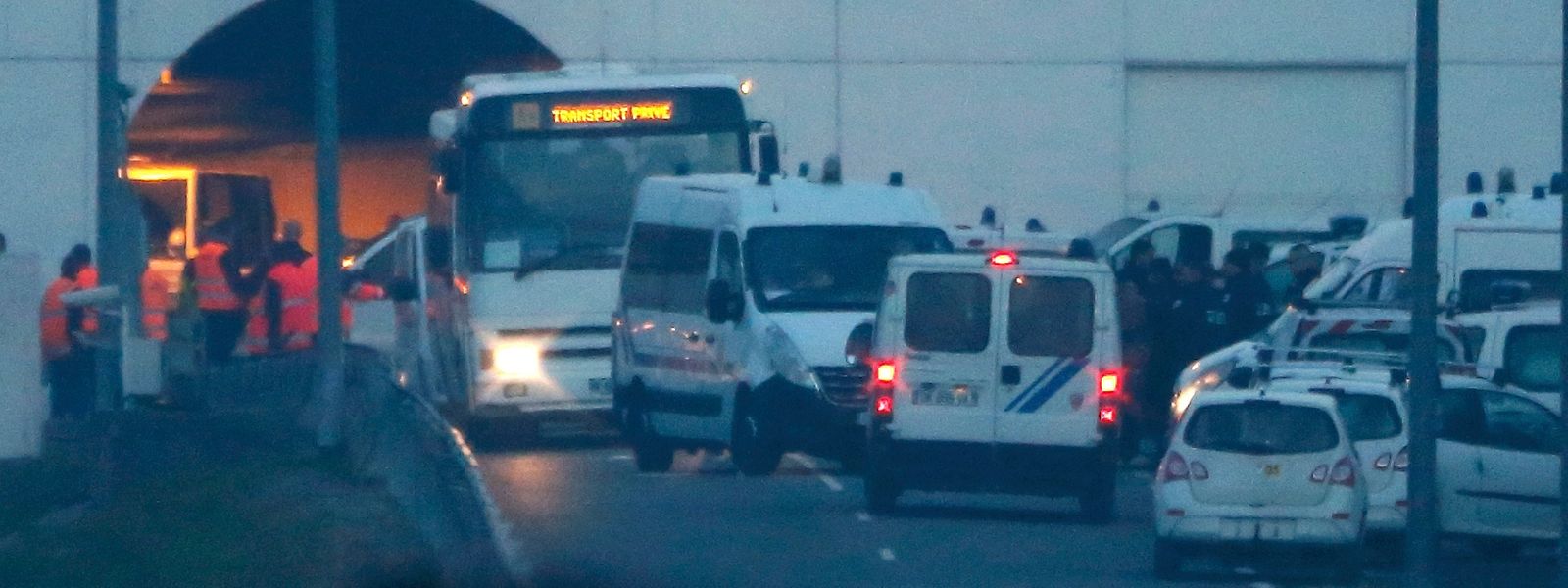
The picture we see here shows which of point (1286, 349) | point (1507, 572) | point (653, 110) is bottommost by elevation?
point (1507, 572)

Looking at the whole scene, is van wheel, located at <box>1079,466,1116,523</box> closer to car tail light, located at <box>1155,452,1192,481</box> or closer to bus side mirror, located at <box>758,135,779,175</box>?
car tail light, located at <box>1155,452,1192,481</box>

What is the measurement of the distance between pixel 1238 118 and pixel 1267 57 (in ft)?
3.04

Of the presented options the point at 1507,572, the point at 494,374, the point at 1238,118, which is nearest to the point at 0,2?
the point at 494,374

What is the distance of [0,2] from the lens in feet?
111

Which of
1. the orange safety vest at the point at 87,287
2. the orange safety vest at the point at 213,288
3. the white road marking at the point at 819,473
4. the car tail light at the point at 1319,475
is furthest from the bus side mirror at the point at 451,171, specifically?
the car tail light at the point at 1319,475

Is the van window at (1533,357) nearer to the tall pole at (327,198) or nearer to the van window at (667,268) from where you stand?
the van window at (667,268)

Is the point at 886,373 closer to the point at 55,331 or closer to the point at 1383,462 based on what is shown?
the point at 1383,462

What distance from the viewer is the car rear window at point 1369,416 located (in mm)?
16289

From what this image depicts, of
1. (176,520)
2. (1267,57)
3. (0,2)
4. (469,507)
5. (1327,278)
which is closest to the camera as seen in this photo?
(469,507)

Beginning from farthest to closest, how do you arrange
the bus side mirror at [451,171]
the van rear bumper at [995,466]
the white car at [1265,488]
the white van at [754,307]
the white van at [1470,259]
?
the bus side mirror at [451,171] → the white van at [1470,259] → the white van at [754,307] → the van rear bumper at [995,466] → the white car at [1265,488]

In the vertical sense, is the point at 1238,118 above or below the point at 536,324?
above

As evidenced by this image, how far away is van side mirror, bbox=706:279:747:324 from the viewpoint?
65.2 ft

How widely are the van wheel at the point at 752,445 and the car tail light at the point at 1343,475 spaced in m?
5.13

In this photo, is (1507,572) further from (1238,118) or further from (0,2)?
(0,2)
